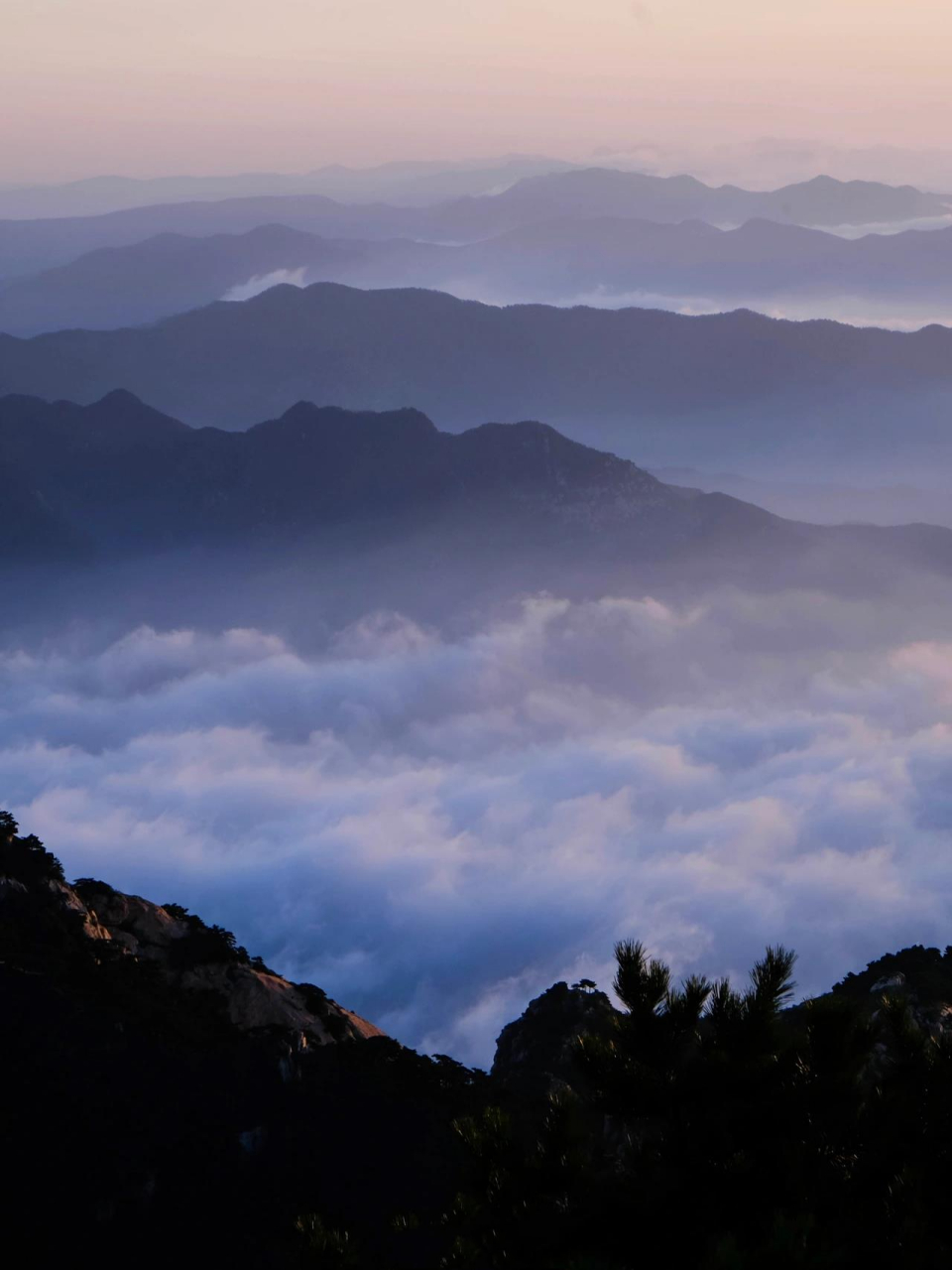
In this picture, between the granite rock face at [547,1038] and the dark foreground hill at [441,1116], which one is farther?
the granite rock face at [547,1038]

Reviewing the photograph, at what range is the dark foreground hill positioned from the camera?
19469mm

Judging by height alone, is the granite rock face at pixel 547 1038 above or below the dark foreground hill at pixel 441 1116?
above

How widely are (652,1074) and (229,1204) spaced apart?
2192cm

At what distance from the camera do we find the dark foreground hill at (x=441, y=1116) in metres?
19.5

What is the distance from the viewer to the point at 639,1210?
19.4 metres

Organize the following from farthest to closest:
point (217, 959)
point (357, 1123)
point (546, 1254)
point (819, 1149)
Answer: point (217, 959) < point (357, 1123) < point (819, 1149) < point (546, 1254)

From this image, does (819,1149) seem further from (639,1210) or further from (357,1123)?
(357,1123)

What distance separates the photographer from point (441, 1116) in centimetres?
4353

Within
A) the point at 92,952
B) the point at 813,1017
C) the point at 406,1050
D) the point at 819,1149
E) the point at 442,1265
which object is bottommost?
the point at 442,1265

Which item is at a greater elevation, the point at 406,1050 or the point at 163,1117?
the point at 406,1050

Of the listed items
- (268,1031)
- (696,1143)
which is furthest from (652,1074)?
(268,1031)

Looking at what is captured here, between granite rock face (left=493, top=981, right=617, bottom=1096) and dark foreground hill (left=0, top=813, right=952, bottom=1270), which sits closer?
dark foreground hill (left=0, top=813, right=952, bottom=1270)

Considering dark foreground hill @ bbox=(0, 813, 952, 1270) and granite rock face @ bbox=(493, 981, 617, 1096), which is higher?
granite rock face @ bbox=(493, 981, 617, 1096)

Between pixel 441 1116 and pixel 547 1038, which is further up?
pixel 547 1038
